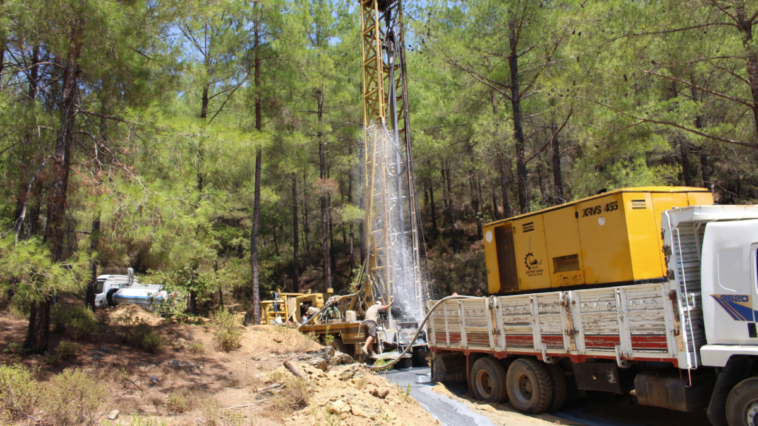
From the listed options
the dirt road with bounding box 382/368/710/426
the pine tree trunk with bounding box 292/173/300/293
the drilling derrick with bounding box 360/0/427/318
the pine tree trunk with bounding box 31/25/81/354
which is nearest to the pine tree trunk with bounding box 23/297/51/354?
the pine tree trunk with bounding box 31/25/81/354

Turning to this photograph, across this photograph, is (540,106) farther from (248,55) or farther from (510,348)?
(510,348)

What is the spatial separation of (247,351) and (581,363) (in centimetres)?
742

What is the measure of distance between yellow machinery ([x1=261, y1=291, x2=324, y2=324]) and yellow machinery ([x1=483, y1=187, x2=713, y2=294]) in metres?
10.4

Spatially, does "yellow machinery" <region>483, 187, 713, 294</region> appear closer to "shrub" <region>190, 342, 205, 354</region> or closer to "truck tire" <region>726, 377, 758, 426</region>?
"truck tire" <region>726, 377, 758, 426</region>

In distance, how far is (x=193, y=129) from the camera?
29.0 ft

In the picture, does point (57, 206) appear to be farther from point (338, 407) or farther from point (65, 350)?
point (338, 407)

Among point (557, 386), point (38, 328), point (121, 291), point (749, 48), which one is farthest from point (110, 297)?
point (749, 48)

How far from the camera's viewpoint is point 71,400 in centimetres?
566

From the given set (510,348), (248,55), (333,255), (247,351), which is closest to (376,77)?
(248,55)

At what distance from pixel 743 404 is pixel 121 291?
2405 centimetres

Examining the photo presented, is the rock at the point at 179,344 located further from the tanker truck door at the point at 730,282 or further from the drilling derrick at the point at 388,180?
the tanker truck door at the point at 730,282

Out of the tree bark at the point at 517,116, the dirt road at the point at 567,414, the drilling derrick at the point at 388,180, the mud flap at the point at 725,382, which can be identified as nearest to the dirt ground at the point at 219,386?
the dirt road at the point at 567,414

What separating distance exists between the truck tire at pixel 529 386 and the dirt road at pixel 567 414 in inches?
6.1

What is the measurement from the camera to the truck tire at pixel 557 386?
745 centimetres
